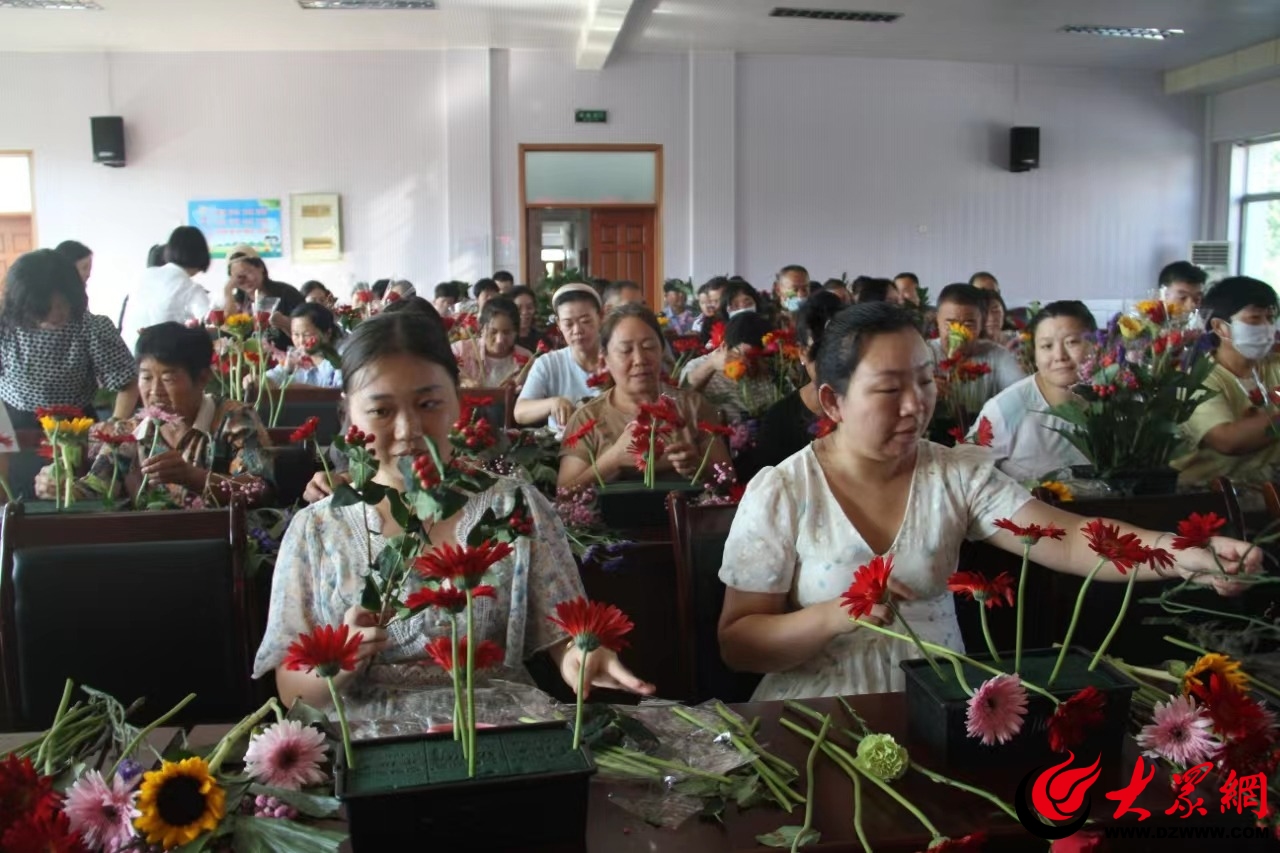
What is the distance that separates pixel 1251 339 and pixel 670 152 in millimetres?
7905

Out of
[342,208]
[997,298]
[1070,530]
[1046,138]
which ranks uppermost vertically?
[1046,138]

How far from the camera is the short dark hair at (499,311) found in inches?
208

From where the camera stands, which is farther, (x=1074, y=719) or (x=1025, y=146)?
(x=1025, y=146)

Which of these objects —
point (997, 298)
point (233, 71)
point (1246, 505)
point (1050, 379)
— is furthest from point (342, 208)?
point (1246, 505)

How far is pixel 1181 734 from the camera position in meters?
1.11

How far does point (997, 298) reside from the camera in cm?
631

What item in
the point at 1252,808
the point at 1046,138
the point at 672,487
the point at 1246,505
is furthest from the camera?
the point at 1046,138

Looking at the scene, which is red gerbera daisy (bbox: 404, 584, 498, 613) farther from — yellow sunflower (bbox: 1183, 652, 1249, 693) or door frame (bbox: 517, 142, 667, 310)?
door frame (bbox: 517, 142, 667, 310)

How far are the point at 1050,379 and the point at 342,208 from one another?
849 centimetres

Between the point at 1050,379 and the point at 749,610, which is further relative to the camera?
the point at 1050,379

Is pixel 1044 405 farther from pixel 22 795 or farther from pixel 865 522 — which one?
pixel 22 795

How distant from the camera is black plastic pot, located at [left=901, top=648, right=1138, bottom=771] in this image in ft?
3.76

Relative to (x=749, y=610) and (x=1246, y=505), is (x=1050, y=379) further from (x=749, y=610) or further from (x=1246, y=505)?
(x=749, y=610)

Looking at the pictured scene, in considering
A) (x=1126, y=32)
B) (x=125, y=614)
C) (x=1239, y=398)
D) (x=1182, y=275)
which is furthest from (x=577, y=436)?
(x=1126, y=32)
